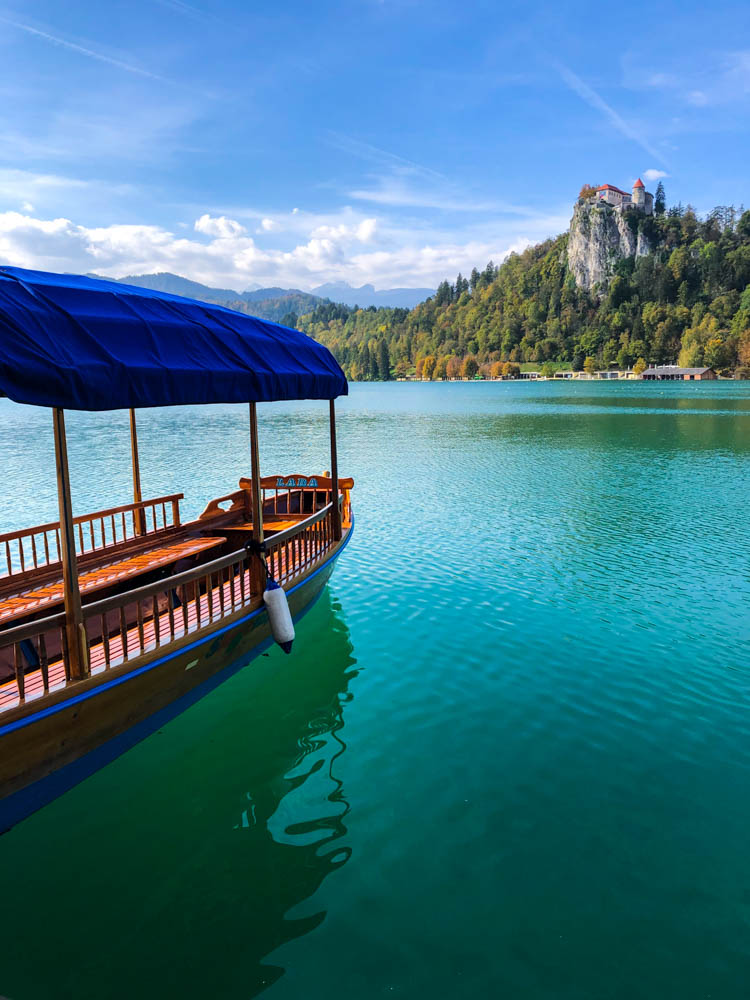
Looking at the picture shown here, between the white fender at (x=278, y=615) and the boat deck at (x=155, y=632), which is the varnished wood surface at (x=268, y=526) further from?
the white fender at (x=278, y=615)

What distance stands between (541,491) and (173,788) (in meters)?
18.6

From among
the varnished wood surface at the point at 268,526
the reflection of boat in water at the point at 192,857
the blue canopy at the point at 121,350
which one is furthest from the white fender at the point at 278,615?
the varnished wood surface at the point at 268,526

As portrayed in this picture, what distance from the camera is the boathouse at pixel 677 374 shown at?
139875mm

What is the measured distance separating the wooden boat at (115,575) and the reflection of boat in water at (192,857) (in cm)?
61

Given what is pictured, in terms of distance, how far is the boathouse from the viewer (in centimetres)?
13988

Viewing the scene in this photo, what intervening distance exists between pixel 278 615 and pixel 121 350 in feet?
12.1

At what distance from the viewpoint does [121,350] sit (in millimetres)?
5629

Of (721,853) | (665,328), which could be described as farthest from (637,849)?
(665,328)

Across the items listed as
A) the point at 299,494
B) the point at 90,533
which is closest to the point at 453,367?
the point at 299,494

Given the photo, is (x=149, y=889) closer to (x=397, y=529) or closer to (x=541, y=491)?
(x=397, y=529)

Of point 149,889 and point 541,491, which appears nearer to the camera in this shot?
point 149,889

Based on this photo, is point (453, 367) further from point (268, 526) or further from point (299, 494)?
point (268, 526)

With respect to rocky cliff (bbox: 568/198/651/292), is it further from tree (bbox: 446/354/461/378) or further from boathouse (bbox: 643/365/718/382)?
boathouse (bbox: 643/365/718/382)

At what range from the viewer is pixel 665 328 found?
162 m
